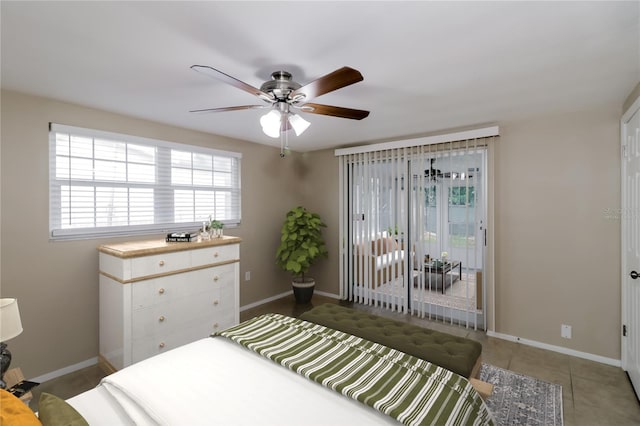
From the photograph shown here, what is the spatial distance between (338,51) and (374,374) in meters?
1.77

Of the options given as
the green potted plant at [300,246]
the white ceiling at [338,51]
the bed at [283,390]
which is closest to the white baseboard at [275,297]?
the green potted plant at [300,246]

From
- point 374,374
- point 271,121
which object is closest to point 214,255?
point 271,121

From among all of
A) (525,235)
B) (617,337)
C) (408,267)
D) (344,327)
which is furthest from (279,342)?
(617,337)

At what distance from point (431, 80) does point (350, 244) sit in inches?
109

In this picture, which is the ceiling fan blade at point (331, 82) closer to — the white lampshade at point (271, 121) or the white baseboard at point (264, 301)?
the white lampshade at point (271, 121)

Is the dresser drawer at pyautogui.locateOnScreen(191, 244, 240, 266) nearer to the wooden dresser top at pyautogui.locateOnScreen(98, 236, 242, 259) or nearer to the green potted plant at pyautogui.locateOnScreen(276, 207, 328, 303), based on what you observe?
the wooden dresser top at pyautogui.locateOnScreen(98, 236, 242, 259)

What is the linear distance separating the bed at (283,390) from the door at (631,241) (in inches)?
71.3

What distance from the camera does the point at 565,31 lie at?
5.03 ft

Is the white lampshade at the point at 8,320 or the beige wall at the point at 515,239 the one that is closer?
the white lampshade at the point at 8,320

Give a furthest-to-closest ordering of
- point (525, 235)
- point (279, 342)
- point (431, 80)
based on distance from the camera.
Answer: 1. point (525, 235)
2. point (431, 80)
3. point (279, 342)

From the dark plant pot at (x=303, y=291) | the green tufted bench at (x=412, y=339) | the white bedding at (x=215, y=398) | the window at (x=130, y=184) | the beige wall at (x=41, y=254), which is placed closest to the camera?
the white bedding at (x=215, y=398)

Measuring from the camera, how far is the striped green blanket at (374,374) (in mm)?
1264

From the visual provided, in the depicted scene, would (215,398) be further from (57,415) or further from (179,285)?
(179,285)

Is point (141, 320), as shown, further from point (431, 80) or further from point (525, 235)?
point (525, 235)
